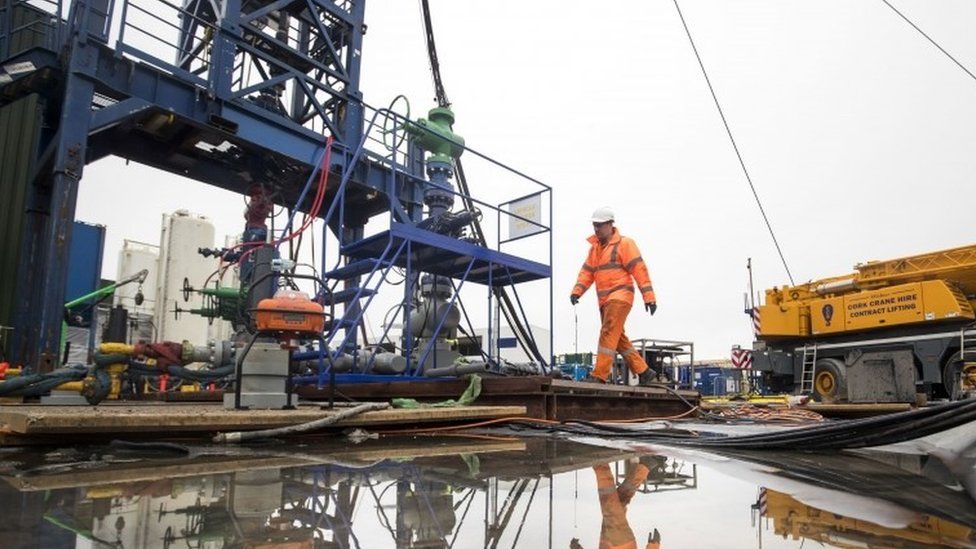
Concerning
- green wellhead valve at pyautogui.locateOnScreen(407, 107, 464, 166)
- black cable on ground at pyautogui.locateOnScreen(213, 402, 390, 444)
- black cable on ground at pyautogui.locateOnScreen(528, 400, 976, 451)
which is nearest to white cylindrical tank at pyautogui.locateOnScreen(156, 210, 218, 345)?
green wellhead valve at pyautogui.locateOnScreen(407, 107, 464, 166)

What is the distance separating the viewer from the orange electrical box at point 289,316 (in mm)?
3588

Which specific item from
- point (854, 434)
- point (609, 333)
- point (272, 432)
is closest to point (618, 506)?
point (854, 434)

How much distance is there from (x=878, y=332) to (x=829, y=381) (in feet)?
4.61

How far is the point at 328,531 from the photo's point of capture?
1.55m

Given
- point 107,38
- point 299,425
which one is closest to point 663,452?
point 299,425

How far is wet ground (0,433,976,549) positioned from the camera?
1.50m

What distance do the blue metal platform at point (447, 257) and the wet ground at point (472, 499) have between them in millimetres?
3224

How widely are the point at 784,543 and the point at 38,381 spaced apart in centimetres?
472

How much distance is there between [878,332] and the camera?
11.2m

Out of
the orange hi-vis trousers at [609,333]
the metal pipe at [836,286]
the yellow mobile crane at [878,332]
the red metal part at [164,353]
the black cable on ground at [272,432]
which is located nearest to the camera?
the black cable on ground at [272,432]

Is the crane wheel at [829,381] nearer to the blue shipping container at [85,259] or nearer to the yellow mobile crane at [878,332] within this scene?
the yellow mobile crane at [878,332]

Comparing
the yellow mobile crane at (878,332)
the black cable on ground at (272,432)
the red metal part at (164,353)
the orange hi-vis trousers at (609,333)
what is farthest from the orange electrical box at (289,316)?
the yellow mobile crane at (878,332)

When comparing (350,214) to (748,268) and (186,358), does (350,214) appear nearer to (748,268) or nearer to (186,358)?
(186,358)

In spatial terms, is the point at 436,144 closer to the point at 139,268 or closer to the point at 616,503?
the point at 616,503
